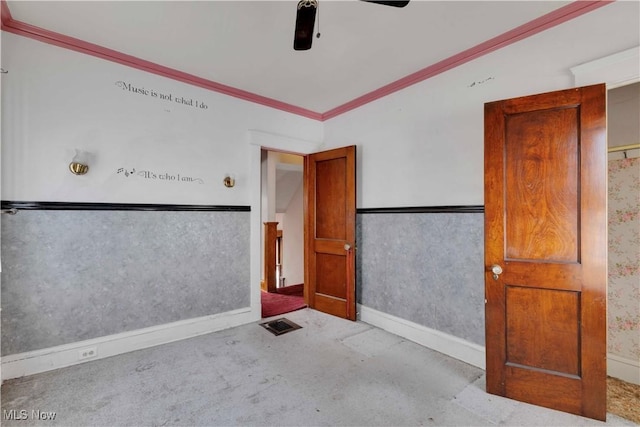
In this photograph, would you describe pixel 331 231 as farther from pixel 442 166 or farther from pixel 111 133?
pixel 111 133

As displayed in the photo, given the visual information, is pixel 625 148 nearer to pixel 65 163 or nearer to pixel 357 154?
pixel 357 154

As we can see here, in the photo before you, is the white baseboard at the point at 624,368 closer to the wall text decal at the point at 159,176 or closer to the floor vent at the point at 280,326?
the floor vent at the point at 280,326

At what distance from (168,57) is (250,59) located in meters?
0.74

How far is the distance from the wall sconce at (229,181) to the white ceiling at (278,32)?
1034 mm

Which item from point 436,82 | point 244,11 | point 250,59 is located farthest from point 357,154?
point 244,11

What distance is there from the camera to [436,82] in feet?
8.84

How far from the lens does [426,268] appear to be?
2.73 m

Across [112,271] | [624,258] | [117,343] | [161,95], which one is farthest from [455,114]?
[117,343]

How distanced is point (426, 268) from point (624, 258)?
57.8 inches

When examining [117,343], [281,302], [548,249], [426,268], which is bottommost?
[281,302]

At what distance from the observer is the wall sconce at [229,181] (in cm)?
315

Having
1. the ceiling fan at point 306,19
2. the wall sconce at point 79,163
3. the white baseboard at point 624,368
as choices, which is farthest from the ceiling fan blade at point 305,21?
Result: the white baseboard at point 624,368

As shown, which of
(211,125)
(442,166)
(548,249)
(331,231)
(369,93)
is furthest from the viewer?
(331,231)

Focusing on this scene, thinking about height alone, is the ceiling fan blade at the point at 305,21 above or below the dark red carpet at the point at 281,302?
above
